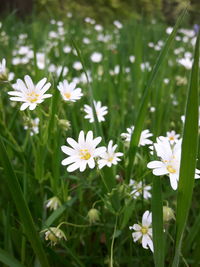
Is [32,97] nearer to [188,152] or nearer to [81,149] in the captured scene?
[81,149]

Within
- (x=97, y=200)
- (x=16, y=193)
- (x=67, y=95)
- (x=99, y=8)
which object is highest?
(x=99, y=8)

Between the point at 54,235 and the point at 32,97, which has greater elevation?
the point at 32,97

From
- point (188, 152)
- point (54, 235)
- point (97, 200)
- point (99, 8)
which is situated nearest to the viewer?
point (188, 152)

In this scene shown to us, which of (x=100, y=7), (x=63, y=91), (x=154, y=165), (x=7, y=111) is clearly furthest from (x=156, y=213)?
(x=100, y=7)

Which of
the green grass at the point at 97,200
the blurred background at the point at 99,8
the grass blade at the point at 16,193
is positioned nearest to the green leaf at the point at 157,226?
the green grass at the point at 97,200

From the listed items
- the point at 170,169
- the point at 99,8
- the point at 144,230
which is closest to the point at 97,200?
the point at 144,230

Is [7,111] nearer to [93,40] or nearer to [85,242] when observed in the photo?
[85,242]

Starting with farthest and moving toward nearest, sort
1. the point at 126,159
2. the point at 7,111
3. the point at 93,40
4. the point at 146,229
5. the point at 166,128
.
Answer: the point at 93,40 < the point at 7,111 < the point at 166,128 < the point at 126,159 < the point at 146,229

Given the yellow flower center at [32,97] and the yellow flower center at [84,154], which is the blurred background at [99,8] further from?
the yellow flower center at [84,154]
